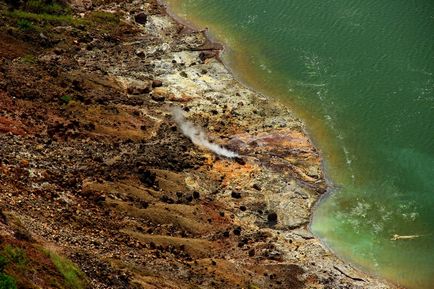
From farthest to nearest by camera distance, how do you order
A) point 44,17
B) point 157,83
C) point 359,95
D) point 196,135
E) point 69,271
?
point 359,95
point 44,17
point 157,83
point 196,135
point 69,271

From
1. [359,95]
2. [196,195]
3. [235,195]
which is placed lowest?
[196,195]

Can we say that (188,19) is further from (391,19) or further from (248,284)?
(248,284)

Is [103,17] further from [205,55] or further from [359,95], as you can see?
[359,95]

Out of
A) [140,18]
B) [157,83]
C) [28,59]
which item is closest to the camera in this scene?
[28,59]

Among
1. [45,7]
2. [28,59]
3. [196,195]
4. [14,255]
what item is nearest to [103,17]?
[45,7]

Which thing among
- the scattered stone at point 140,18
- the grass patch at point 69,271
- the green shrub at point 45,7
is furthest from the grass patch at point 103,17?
the grass patch at point 69,271

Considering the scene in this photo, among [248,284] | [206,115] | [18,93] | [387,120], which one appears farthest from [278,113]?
[18,93]
